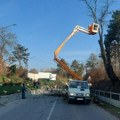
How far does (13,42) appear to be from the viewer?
76.4m

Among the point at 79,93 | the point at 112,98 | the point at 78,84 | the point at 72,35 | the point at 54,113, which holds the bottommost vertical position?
the point at 54,113

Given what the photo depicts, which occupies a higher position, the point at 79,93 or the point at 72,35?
the point at 72,35

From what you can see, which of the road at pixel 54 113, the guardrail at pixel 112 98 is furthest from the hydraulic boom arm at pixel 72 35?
the road at pixel 54 113

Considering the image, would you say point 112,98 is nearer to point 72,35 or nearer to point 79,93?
point 79,93

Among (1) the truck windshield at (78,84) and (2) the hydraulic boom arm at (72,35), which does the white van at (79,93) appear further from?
(2) the hydraulic boom arm at (72,35)

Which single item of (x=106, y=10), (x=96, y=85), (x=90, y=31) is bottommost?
(x=96, y=85)

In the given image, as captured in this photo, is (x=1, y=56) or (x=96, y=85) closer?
(x=96, y=85)

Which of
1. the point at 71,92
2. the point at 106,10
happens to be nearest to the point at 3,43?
the point at 106,10

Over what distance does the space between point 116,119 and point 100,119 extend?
82 cm

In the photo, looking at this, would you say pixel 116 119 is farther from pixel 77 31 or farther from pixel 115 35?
pixel 115 35

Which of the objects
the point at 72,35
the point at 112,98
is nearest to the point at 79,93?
the point at 112,98

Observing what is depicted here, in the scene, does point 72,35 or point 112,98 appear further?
point 72,35

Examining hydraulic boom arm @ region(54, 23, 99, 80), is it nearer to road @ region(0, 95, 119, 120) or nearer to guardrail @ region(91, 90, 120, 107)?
guardrail @ region(91, 90, 120, 107)

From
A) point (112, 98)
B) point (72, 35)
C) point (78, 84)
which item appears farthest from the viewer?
point (72, 35)
